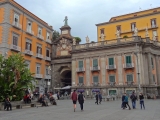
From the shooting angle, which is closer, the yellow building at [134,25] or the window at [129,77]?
the window at [129,77]

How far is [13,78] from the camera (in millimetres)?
18500

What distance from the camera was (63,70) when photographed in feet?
135

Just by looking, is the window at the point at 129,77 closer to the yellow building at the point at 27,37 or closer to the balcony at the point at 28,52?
the yellow building at the point at 27,37

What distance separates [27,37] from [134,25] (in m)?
23.7

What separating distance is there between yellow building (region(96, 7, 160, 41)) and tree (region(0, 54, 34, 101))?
2843 centimetres

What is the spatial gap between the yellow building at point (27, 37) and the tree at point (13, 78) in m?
8.16

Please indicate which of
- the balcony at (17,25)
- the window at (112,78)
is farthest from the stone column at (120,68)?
the balcony at (17,25)

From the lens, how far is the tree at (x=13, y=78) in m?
18.0

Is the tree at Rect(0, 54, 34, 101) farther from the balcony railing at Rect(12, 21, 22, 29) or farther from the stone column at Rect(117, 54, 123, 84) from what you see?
the stone column at Rect(117, 54, 123, 84)

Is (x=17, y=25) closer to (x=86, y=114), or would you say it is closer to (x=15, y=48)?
(x=15, y=48)

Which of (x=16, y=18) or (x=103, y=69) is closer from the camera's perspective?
(x=16, y=18)

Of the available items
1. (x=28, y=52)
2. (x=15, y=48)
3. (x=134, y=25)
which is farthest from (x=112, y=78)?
(x=15, y=48)

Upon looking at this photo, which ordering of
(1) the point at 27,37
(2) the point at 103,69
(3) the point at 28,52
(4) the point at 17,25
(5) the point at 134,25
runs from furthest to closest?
(5) the point at 134,25 → (2) the point at 103,69 → (1) the point at 27,37 → (3) the point at 28,52 → (4) the point at 17,25

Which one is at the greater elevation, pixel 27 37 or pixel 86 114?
pixel 27 37
